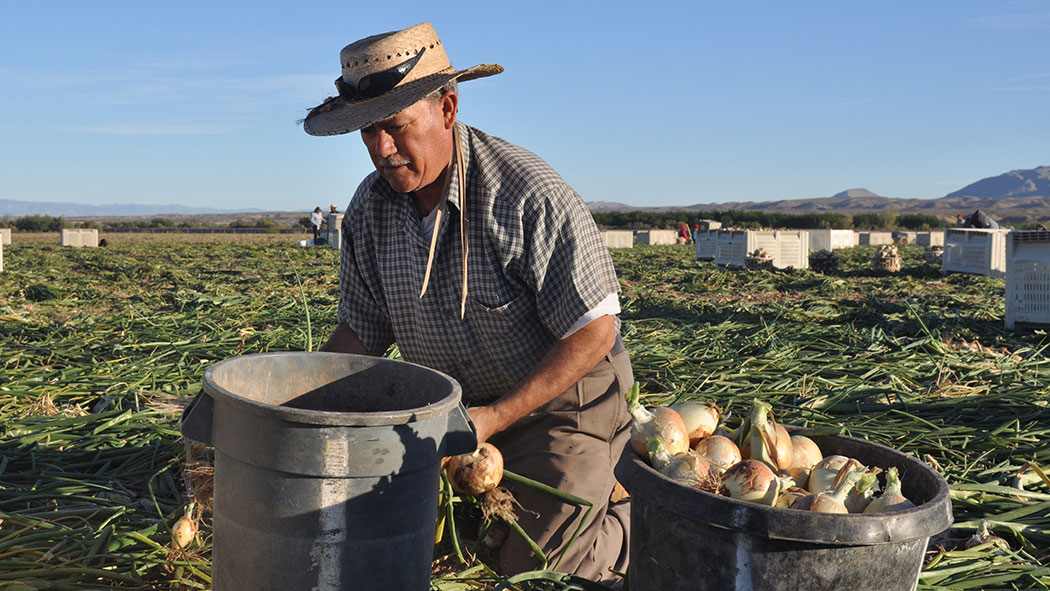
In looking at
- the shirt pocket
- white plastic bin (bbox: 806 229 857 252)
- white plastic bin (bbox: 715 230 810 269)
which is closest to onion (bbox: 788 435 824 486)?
the shirt pocket

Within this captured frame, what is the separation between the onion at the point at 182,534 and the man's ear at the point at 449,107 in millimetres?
1231

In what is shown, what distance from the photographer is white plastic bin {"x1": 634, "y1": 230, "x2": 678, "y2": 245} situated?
1104 inches

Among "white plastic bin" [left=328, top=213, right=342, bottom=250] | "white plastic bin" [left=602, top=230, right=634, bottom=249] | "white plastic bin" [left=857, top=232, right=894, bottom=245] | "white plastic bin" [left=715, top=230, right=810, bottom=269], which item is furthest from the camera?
"white plastic bin" [left=857, top=232, right=894, bottom=245]

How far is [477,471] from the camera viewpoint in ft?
6.85

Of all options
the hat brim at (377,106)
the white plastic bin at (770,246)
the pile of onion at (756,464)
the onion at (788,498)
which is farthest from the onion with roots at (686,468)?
the white plastic bin at (770,246)

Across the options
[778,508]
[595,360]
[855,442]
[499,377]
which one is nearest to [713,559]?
[778,508]

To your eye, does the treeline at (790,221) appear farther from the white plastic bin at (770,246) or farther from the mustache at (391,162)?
the mustache at (391,162)

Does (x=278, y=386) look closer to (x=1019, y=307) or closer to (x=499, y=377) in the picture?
(x=499, y=377)

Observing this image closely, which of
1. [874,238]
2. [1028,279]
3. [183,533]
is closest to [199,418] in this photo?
[183,533]

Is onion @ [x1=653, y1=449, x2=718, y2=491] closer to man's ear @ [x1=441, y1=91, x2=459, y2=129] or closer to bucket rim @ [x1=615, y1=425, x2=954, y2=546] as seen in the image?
bucket rim @ [x1=615, y1=425, x2=954, y2=546]

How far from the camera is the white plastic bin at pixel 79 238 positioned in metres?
21.9

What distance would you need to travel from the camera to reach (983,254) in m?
11.5

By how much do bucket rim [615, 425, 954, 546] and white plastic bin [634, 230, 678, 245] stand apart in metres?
26.7

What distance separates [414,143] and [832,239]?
2170 cm
